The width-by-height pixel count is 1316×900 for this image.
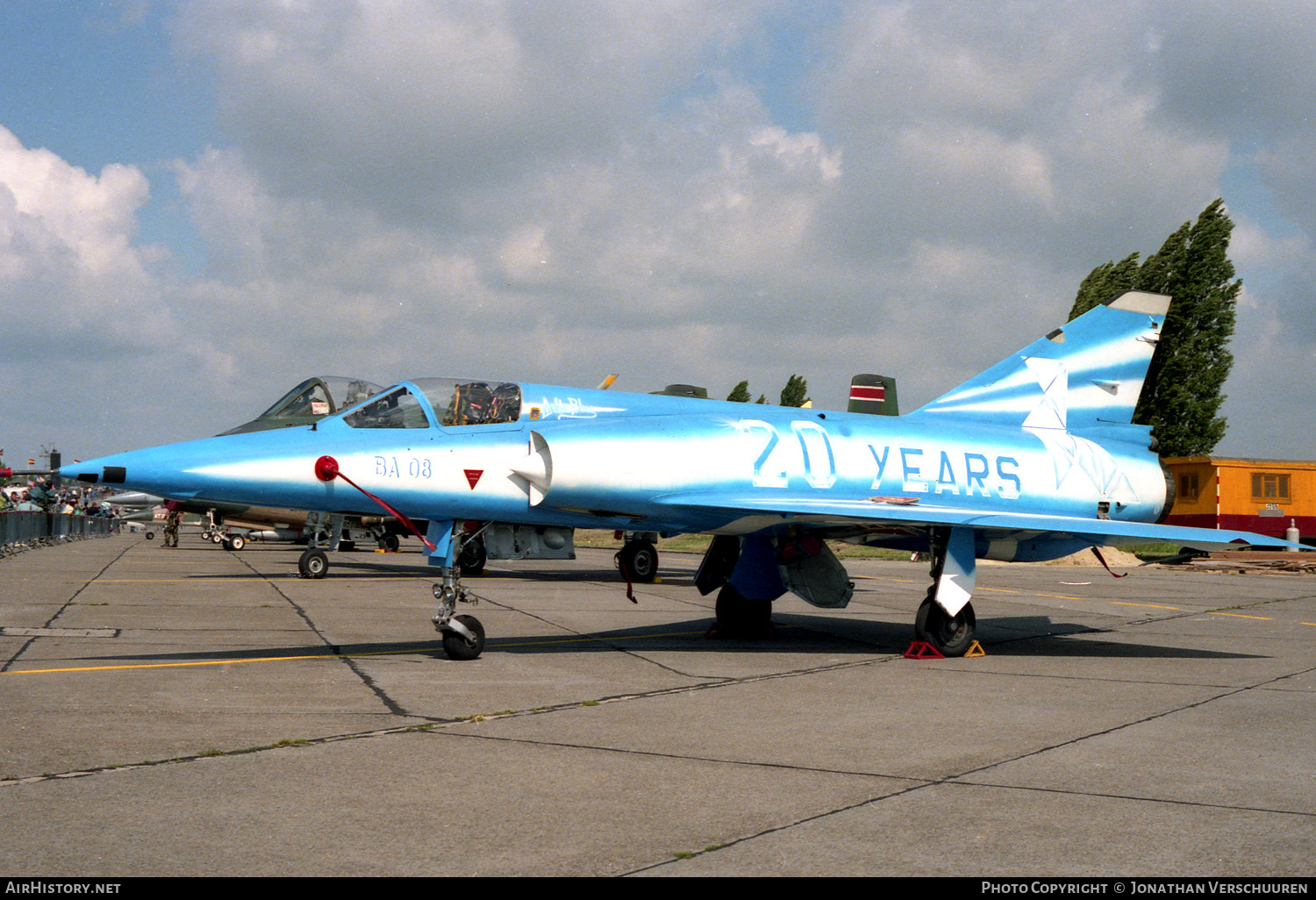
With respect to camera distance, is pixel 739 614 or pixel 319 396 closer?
pixel 739 614

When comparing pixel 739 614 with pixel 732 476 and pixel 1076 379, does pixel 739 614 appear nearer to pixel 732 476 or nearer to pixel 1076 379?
pixel 732 476

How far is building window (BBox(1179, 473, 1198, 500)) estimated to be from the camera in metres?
37.1

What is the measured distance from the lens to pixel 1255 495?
36250mm

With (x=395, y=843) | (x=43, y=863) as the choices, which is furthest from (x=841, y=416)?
(x=43, y=863)

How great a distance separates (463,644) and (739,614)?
4.17 m

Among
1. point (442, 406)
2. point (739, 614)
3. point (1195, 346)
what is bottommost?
point (739, 614)

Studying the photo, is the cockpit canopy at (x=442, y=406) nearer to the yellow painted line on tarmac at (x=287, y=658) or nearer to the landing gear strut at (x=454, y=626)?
the landing gear strut at (x=454, y=626)

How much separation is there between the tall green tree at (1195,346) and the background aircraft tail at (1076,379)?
1207 inches

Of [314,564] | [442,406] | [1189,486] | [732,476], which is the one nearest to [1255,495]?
[1189,486]

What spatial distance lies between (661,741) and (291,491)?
476 centimetres

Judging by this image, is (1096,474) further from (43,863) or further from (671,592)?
(43,863)

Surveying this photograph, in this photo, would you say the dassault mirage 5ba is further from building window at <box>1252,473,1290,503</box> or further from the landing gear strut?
building window at <box>1252,473,1290,503</box>

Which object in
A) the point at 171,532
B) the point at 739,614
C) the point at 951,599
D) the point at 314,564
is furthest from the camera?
the point at 171,532

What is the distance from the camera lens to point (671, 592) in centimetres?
2028
